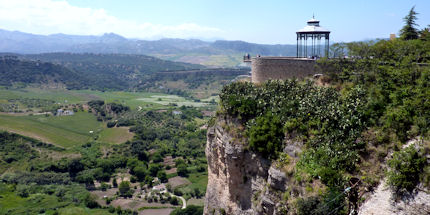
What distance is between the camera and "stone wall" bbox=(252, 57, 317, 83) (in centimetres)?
3268

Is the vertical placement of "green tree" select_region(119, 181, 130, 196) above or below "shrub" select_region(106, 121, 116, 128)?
below

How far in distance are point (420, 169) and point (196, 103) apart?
180 meters

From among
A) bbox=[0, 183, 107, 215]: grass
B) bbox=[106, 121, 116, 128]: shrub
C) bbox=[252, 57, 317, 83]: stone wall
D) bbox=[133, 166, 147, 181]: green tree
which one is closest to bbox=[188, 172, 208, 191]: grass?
bbox=[133, 166, 147, 181]: green tree

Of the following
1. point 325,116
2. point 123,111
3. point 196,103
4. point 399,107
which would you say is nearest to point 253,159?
Result: point 325,116

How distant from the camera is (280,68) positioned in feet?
114

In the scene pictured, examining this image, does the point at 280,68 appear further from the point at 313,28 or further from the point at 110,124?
the point at 110,124

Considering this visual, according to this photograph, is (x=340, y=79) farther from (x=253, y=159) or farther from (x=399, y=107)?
(x=253, y=159)

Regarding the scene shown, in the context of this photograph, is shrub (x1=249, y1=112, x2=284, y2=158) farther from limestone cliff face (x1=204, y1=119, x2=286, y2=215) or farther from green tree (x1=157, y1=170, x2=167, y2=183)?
green tree (x1=157, y1=170, x2=167, y2=183)

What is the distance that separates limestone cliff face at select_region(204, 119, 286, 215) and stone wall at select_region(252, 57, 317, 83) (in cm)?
813

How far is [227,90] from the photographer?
112 ft

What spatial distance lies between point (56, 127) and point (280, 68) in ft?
377

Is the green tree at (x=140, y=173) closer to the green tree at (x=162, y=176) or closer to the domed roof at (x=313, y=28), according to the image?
the green tree at (x=162, y=176)

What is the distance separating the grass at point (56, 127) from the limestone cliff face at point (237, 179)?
299ft

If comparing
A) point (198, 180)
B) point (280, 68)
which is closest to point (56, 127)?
point (198, 180)
